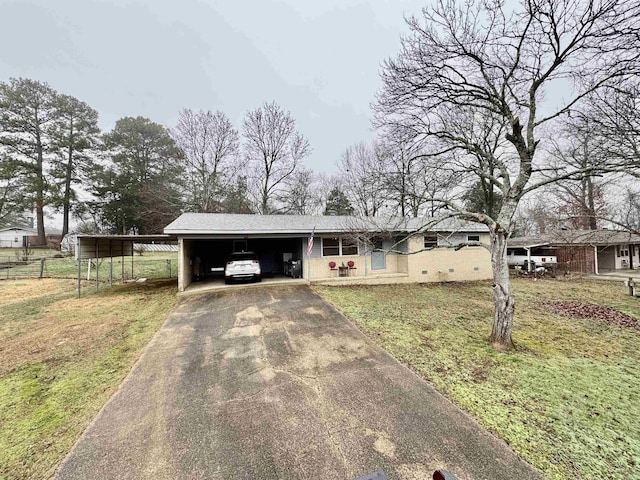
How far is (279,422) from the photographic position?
2.86 meters

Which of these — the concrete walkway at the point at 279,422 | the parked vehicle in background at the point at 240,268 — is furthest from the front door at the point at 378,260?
the concrete walkway at the point at 279,422

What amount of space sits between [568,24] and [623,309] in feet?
29.0

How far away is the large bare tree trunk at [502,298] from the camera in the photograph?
4809mm

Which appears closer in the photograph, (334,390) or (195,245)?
(334,390)

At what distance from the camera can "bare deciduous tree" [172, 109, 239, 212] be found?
1980 cm

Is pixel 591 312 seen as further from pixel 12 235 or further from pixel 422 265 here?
pixel 12 235

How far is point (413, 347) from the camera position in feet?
15.9

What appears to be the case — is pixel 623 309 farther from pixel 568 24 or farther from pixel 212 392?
pixel 212 392

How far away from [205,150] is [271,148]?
520 centimetres

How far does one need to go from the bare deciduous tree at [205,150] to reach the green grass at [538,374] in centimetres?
1736

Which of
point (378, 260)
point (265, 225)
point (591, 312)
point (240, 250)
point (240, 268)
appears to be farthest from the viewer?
point (240, 250)

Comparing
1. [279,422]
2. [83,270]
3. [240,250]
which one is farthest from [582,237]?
[83,270]

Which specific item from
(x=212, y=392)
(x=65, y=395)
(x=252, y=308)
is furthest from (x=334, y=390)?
(x=252, y=308)

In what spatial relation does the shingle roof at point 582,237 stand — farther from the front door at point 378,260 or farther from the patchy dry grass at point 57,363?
the patchy dry grass at point 57,363
